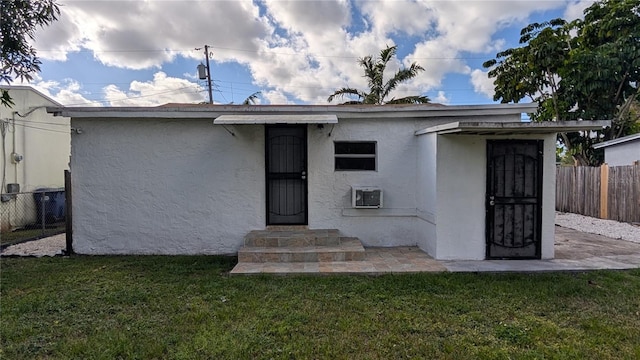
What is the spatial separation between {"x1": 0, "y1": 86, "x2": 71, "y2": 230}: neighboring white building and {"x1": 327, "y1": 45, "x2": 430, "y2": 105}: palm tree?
42.6ft

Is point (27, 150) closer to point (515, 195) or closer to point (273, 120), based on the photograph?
point (273, 120)

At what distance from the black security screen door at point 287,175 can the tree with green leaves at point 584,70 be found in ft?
48.8

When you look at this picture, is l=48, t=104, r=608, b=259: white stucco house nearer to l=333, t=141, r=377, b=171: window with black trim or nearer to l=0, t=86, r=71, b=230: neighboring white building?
l=333, t=141, r=377, b=171: window with black trim

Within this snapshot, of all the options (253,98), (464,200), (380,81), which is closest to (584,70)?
(380,81)

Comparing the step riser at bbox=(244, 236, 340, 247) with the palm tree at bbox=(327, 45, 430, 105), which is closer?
the step riser at bbox=(244, 236, 340, 247)

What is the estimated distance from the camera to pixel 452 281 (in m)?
5.34

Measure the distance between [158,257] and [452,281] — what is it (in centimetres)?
576

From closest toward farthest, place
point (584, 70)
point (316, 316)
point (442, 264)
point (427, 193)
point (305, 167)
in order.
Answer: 1. point (316, 316)
2. point (442, 264)
3. point (427, 193)
4. point (305, 167)
5. point (584, 70)

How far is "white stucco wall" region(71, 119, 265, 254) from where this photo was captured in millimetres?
7477

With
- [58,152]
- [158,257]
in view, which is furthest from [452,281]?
[58,152]

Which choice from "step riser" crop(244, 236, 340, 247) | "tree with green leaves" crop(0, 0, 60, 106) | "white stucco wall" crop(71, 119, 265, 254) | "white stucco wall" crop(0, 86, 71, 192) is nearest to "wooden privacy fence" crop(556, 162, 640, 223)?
"step riser" crop(244, 236, 340, 247)

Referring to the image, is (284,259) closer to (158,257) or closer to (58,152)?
(158,257)

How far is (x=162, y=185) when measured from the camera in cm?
751

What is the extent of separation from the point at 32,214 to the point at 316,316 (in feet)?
40.2
